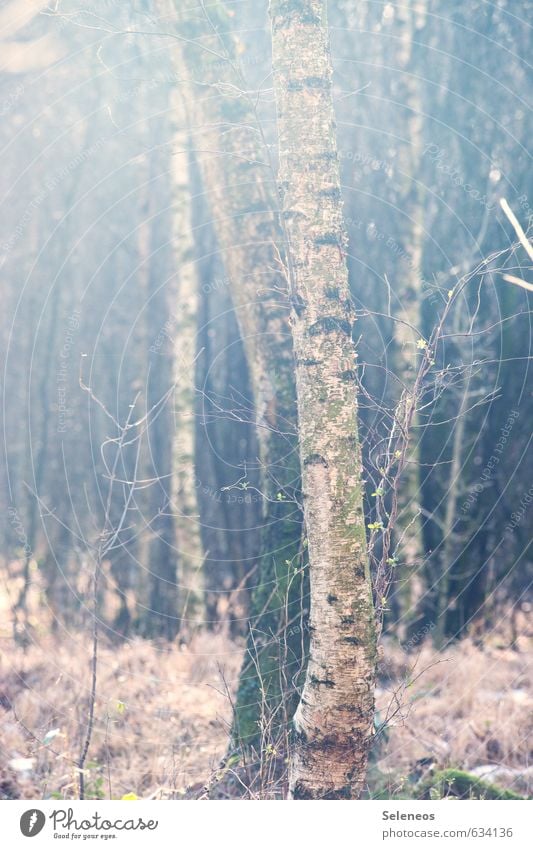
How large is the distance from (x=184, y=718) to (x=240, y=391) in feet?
11.1

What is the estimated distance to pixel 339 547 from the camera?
123 inches

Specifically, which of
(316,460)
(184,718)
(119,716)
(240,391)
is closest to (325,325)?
(316,460)

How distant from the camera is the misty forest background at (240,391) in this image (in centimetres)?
390

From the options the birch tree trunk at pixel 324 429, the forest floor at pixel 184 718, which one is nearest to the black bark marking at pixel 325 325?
the birch tree trunk at pixel 324 429

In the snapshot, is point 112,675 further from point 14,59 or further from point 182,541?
point 14,59

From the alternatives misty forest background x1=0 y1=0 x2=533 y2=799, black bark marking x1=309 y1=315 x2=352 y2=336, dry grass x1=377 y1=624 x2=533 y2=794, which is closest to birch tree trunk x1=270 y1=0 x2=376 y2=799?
black bark marking x1=309 y1=315 x2=352 y2=336

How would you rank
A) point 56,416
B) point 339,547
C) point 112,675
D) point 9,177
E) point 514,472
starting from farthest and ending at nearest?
point 56,416 → point 9,177 → point 514,472 → point 112,675 → point 339,547

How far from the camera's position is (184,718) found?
15.0 ft

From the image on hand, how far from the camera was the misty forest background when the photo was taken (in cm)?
390

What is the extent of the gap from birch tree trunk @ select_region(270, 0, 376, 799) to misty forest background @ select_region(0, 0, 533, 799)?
0.18 m

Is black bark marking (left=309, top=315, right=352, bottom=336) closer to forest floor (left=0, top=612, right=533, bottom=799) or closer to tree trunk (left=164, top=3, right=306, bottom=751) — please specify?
tree trunk (left=164, top=3, right=306, bottom=751)

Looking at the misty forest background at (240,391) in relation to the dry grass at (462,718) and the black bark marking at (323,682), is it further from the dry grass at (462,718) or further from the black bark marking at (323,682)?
the black bark marking at (323,682)

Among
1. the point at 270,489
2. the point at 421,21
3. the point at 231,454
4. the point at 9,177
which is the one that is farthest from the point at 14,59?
the point at 270,489

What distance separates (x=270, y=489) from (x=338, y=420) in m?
1.00
